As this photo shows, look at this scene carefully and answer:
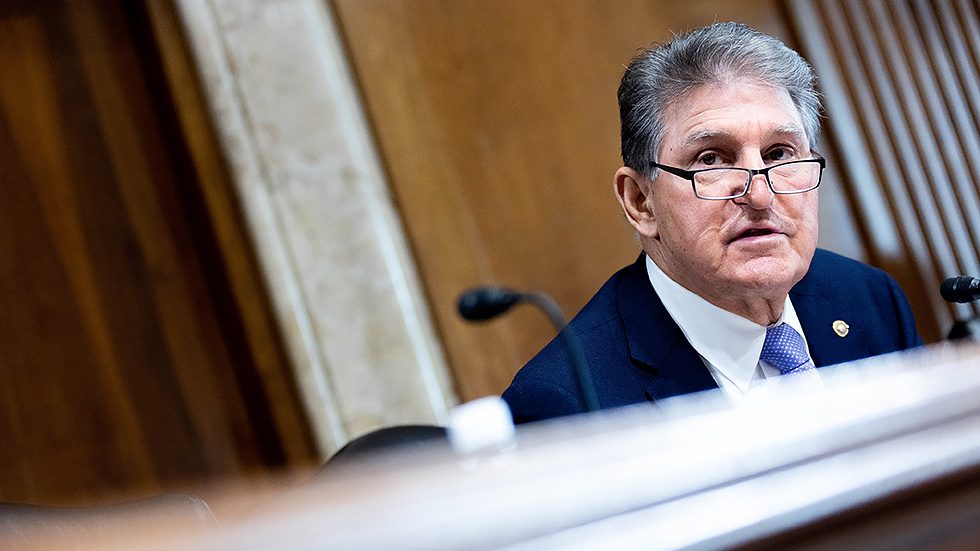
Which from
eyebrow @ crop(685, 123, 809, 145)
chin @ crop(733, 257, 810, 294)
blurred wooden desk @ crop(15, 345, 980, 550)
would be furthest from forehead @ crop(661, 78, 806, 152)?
blurred wooden desk @ crop(15, 345, 980, 550)

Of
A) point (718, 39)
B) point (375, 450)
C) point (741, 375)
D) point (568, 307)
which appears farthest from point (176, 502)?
point (568, 307)

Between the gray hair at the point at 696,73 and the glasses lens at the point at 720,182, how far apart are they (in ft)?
0.37

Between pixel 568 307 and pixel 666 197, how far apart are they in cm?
138

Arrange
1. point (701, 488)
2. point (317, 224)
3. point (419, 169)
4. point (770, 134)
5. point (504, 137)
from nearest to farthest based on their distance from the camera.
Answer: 1. point (701, 488)
2. point (770, 134)
3. point (317, 224)
4. point (419, 169)
5. point (504, 137)

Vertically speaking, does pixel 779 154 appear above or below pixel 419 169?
below

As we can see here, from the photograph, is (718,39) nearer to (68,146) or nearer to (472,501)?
(472,501)

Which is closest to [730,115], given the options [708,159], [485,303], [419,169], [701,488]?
[708,159]

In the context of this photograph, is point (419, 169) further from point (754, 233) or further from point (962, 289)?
point (962, 289)

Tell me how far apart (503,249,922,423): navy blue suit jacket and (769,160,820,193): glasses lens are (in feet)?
0.94

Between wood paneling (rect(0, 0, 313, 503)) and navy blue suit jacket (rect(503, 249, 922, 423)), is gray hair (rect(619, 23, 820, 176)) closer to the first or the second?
navy blue suit jacket (rect(503, 249, 922, 423))

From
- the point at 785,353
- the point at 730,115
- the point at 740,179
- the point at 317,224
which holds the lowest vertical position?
the point at 785,353

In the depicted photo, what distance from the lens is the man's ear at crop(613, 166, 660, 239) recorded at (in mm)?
1619

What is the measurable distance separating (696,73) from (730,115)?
0.35ft

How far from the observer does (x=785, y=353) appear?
155cm
